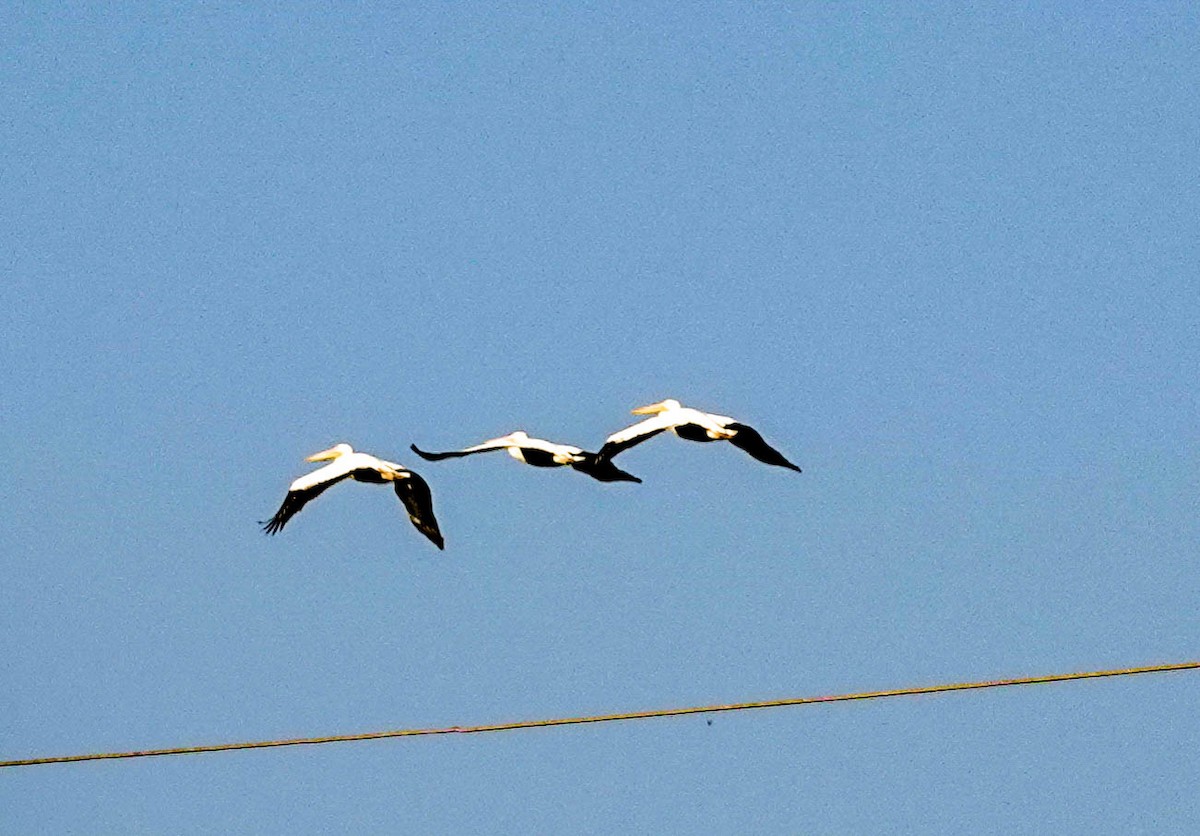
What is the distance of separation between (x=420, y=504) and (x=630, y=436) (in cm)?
259

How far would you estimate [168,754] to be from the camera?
18.3 metres

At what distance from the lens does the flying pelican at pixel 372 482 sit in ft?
90.3

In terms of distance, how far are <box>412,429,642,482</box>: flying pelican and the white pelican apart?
27 centimetres

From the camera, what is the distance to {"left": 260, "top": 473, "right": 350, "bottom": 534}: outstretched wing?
27.6 m

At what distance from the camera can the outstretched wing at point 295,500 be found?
27625 mm

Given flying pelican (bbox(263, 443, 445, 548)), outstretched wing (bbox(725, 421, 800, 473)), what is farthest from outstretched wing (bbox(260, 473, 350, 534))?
outstretched wing (bbox(725, 421, 800, 473))

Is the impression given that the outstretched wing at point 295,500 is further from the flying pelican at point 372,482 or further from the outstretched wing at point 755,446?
the outstretched wing at point 755,446

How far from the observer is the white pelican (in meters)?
27.6

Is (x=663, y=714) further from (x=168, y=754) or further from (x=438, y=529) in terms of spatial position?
(x=438, y=529)

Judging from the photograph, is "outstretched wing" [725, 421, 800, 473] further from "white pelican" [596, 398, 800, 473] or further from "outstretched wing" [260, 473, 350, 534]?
"outstretched wing" [260, 473, 350, 534]

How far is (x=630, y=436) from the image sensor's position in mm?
28656

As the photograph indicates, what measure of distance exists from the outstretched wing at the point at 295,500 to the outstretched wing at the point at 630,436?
Result: 2873mm

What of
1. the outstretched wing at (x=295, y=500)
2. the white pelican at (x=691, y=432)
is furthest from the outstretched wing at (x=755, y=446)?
the outstretched wing at (x=295, y=500)

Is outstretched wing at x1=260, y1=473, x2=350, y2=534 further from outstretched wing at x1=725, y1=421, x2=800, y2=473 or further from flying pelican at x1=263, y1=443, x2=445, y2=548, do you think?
outstretched wing at x1=725, y1=421, x2=800, y2=473
